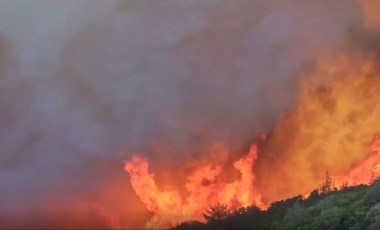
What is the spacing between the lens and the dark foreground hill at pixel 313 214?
13.5 m

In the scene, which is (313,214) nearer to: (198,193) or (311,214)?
(311,214)

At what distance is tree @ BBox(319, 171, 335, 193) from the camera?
17.5m

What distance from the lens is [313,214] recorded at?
14180 mm

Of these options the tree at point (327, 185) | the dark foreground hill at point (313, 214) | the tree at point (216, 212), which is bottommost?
the dark foreground hill at point (313, 214)

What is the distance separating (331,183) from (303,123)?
8.74 feet

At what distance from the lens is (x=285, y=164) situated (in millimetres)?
19000

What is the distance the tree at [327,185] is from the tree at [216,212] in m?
3.65

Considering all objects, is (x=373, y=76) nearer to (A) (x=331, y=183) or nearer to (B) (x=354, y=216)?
(A) (x=331, y=183)

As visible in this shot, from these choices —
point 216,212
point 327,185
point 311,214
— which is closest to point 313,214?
point 311,214

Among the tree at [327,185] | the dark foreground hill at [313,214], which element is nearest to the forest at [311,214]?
the dark foreground hill at [313,214]

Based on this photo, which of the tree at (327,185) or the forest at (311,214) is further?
the tree at (327,185)

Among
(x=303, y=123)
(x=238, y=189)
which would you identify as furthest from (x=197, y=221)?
(x=303, y=123)

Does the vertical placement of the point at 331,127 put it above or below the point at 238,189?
above

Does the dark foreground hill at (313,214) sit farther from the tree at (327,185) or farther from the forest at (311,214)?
the tree at (327,185)
